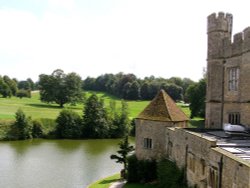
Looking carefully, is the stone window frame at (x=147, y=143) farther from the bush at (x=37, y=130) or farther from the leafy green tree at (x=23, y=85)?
the leafy green tree at (x=23, y=85)

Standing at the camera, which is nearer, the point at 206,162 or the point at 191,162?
the point at 206,162

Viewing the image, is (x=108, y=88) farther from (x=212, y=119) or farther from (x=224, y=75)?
(x=224, y=75)

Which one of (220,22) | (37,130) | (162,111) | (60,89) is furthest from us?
(60,89)

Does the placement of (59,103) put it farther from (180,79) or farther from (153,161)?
(153,161)

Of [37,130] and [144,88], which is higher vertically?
[144,88]

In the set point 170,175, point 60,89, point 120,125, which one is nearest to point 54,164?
point 170,175

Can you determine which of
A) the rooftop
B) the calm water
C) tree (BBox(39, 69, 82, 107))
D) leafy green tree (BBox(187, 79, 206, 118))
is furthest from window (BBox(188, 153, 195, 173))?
tree (BBox(39, 69, 82, 107))

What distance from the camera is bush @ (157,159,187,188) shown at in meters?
21.0

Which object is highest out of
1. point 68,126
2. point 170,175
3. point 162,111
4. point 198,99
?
point 198,99

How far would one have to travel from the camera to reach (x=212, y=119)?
85.1 ft

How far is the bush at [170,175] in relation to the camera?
21.0 meters

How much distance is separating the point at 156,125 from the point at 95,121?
37724 mm

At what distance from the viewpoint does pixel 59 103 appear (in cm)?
8881

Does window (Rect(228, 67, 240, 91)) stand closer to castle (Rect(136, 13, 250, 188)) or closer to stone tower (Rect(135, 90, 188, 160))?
castle (Rect(136, 13, 250, 188))
